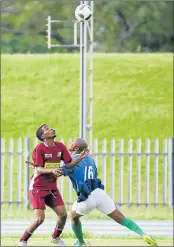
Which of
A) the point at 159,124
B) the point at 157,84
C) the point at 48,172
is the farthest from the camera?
the point at 157,84

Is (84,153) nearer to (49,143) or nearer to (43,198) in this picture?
(49,143)

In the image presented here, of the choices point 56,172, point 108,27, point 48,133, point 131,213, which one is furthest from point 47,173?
point 108,27

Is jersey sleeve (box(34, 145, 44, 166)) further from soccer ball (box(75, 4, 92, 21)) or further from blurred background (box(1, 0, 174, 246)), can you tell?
blurred background (box(1, 0, 174, 246))

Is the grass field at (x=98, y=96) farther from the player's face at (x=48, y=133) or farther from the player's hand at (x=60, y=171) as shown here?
the player's hand at (x=60, y=171)

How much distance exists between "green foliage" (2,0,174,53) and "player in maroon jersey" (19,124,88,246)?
91.6ft

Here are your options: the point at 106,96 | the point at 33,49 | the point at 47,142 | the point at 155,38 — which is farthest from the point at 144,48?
the point at 47,142

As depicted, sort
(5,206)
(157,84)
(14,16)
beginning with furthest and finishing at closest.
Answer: (14,16) < (157,84) < (5,206)

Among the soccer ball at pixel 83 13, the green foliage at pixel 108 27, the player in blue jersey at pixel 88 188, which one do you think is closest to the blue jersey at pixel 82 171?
the player in blue jersey at pixel 88 188

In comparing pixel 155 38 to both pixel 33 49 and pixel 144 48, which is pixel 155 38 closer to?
pixel 144 48

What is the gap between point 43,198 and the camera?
1380cm

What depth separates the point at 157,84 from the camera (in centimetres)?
3397

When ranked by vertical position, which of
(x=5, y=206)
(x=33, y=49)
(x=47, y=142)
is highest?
(x=33, y=49)

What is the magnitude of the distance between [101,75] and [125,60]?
2.07 m

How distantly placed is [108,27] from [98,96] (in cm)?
1112
